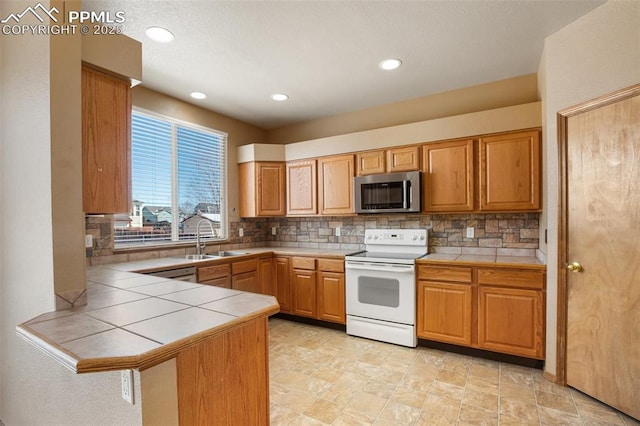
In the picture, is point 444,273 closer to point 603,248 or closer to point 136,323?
point 603,248

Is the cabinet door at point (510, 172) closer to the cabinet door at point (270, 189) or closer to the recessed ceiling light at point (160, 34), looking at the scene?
the cabinet door at point (270, 189)

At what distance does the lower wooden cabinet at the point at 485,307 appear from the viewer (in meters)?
2.55

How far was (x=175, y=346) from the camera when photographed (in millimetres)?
956

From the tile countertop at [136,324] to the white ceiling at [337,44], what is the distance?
180 centimetres

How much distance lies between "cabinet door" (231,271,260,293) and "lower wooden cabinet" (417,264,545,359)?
1.89 metres

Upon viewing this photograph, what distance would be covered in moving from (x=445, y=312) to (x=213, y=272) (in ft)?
7.65

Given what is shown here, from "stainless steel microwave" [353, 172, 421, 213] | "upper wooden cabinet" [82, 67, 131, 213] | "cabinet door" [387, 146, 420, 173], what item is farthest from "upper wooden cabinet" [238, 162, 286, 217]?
"upper wooden cabinet" [82, 67, 131, 213]

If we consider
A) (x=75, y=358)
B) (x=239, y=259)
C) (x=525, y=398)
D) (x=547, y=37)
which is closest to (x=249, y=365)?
(x=75, y=358)

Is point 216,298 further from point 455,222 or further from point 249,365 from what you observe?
point 455,222

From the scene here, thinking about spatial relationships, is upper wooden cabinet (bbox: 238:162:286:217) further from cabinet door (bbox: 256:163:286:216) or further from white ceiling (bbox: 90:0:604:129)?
white ceiling (bbox: 90:0:604:129)

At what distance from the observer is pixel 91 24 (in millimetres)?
1518

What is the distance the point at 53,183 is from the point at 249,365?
1135 millimetres

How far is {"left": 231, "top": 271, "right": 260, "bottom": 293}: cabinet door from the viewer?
3.47m

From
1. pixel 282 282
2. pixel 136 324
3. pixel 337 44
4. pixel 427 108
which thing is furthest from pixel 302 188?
pixel 136 324
